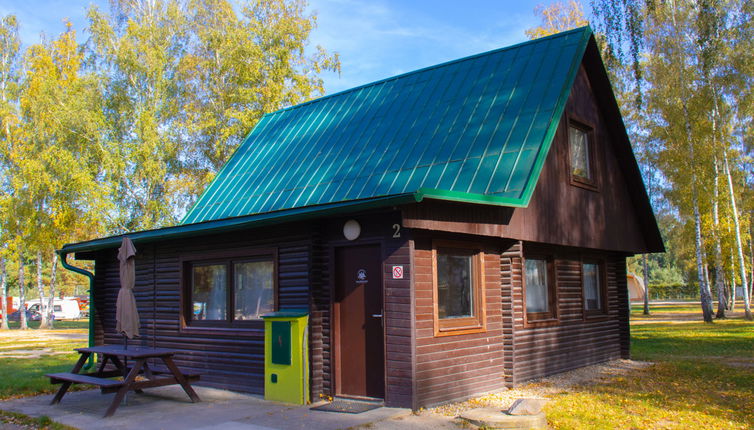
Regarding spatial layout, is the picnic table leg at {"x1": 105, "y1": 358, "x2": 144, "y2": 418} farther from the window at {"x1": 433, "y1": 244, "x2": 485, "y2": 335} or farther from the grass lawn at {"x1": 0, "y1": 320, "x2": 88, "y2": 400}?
the window at {"x1": 433, "y1": 244, "x2": 485, "y2": 335}

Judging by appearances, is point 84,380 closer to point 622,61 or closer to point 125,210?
point 622,61

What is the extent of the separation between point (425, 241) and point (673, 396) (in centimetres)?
433

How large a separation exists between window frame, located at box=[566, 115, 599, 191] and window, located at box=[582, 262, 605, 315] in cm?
170

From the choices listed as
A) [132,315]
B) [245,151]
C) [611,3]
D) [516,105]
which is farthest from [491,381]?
[611,3]

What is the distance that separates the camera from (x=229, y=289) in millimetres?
10641

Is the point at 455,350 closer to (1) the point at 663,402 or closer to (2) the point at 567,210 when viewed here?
(1) the point at 663,402

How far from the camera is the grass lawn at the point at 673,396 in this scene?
24.8 feet

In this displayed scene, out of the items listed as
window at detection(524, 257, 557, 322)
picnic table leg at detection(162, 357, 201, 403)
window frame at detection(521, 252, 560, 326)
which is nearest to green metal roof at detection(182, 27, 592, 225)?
window frame at detection(521, 252, 560, 326)

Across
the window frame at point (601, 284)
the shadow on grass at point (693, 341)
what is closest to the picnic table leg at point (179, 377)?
the window frame at point (601, 284)

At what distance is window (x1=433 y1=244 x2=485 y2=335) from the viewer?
8914 millimetres

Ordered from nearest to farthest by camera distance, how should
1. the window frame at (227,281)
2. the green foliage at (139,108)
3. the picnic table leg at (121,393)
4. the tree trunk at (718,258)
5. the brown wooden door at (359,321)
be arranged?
1. the picnic table leg at (121,393)
2. the brown wooden door at (359,321)
3. the window frame at (227,281)
4. the green foliage at (139,108)
5. the tree trunk at (718,258)

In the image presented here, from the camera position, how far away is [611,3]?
1477 cm

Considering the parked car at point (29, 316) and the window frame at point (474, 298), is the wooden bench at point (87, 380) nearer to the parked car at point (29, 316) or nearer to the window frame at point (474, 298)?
the window frame at point (474, 298)

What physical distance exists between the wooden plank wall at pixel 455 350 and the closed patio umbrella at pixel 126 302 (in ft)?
14.8
